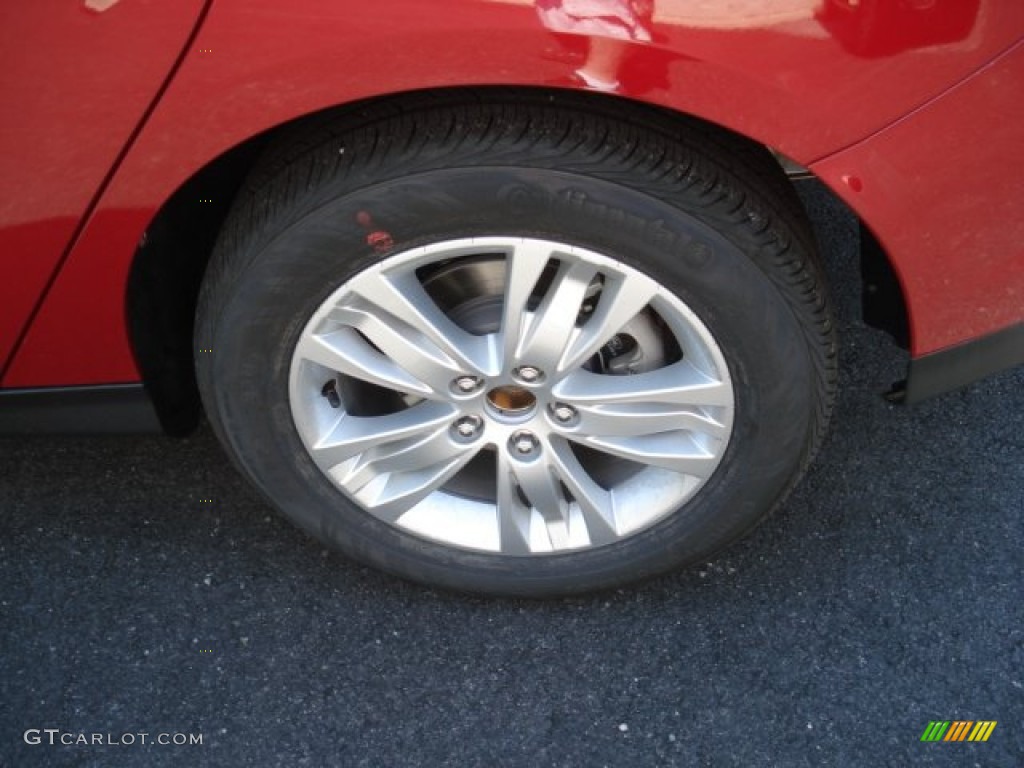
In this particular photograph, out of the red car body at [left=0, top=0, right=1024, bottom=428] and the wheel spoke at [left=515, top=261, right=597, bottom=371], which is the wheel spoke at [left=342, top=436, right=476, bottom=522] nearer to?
the wheel spoke at [left=515, top=261, right=597, bottom=371]

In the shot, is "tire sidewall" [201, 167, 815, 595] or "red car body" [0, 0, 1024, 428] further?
"tire sidewall" [201, 167, 815, 595]

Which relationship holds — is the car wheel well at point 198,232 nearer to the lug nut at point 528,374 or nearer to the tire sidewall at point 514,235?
the tire sidewall at point 514,235

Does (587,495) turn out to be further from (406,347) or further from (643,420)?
(406,347)

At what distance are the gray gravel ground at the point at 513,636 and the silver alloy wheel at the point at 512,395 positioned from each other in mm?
234

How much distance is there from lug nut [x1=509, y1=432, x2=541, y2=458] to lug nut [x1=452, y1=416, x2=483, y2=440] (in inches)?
2.4

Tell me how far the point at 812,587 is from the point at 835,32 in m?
1.12

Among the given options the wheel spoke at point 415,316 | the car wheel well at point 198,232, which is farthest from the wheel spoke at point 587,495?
the car wheel well at point 198,232

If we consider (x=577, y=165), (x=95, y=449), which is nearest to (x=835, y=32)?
(x=577, y=165)

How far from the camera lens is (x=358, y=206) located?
5.36ft

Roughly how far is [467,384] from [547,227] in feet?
1.14

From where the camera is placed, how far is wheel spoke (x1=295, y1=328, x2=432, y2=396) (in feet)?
5.96

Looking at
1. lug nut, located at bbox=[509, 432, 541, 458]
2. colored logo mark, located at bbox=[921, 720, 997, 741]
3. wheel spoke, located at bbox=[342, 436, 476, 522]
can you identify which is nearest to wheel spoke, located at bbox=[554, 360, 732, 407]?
lug nut, located at bbox=[509, 432, 541, 458]

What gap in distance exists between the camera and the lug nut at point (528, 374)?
1.84m

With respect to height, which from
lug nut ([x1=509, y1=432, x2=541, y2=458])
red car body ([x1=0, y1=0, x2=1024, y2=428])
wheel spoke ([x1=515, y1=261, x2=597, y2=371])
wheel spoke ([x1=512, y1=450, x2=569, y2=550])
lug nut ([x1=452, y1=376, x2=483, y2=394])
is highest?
red car body ([x1=0, y1=0, x2=1024, y2=428])
